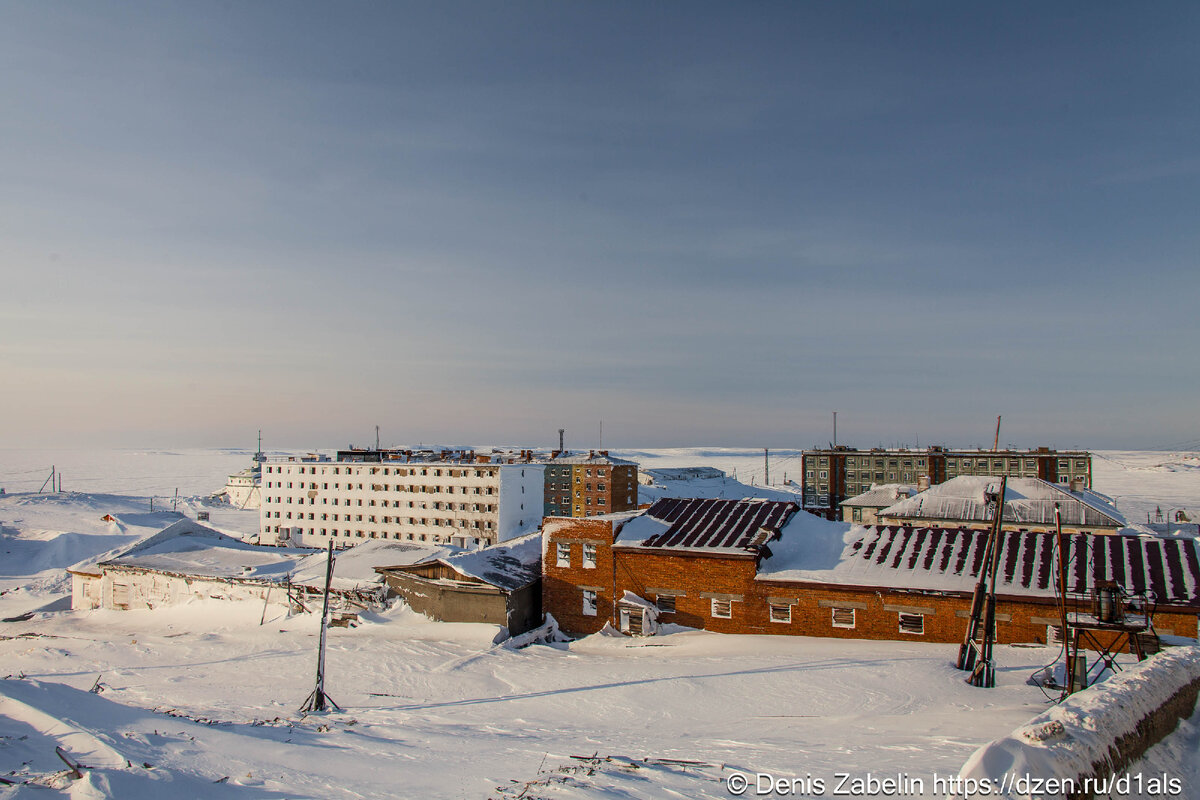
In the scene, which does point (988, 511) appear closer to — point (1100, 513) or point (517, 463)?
point (1100, 513)

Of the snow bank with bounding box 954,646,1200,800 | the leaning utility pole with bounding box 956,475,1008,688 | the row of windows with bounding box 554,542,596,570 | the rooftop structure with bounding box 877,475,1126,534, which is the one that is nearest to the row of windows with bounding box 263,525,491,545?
the rooftop structure with bounding box 877,475,1126,534

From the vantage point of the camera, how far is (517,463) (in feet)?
327

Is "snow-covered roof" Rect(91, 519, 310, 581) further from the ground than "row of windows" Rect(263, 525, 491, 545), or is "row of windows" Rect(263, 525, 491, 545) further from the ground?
"snow-covered roof" Rect(91, 519, 310, 581)

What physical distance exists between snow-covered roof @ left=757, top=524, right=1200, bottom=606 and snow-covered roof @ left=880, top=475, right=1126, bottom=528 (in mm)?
24687

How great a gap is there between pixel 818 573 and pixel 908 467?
81.6 metres

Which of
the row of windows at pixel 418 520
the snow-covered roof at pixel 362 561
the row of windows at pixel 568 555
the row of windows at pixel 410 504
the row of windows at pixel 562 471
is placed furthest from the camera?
the row of windows at pixel 562 471

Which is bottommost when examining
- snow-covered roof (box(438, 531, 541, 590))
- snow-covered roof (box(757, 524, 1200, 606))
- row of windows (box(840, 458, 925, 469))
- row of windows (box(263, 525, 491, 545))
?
row of windows (box(263, 525, 491, 545))

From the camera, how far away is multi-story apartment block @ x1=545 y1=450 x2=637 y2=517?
348ft

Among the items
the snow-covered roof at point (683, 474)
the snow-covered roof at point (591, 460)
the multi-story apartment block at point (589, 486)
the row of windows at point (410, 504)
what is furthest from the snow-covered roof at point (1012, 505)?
the snow-covered roof at point (683, 474)

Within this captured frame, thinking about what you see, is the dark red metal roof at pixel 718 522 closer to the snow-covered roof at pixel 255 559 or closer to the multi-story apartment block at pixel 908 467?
the snow-covered roof at pixel 255 559

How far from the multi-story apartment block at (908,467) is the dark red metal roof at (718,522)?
66.5m

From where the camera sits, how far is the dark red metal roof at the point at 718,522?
32269mm

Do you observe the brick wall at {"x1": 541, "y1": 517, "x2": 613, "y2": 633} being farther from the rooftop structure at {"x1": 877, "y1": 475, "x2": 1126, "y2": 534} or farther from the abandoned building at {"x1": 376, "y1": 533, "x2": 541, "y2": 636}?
the rooftop structure at {"x1": 877, "y1": 475, "x2": 1126, "y2": 534}

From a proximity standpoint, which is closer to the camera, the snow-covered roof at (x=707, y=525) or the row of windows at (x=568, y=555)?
the snow-covered roof at (x=707, y=525)
